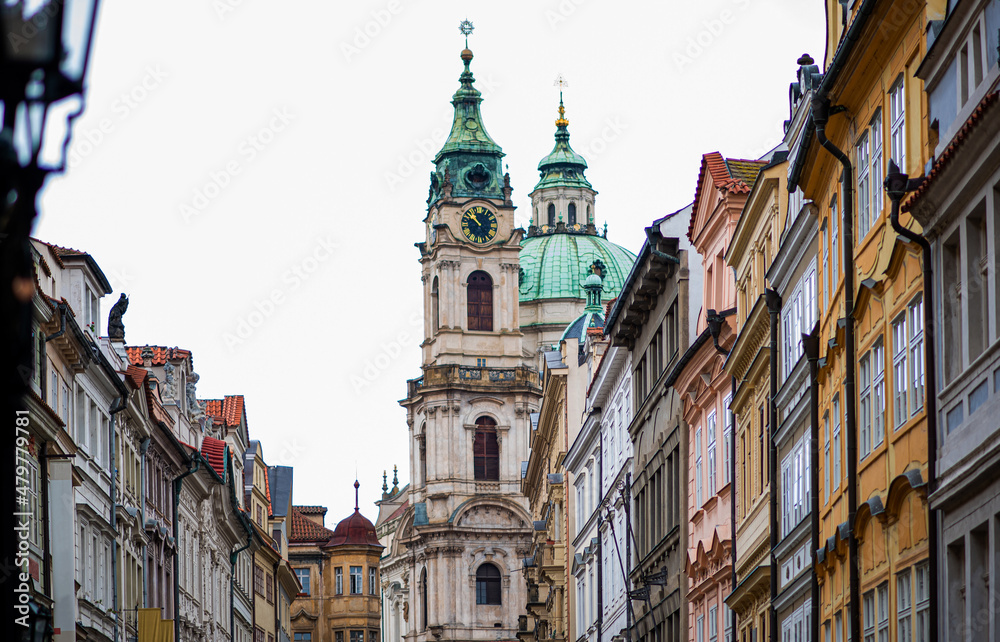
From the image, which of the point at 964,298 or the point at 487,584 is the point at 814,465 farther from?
the point at 487,584

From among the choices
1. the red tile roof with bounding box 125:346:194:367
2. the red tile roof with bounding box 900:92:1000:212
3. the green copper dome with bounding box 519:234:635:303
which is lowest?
the red tile roof with bounding box 900:92:1000:212

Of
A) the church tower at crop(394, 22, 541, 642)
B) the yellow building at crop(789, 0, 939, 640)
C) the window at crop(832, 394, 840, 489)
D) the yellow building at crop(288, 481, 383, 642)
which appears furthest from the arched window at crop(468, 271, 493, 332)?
the window at crop(832, 394, 840, 489)

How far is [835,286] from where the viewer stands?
21359 millimetres

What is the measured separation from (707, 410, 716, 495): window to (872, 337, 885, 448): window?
14.1m

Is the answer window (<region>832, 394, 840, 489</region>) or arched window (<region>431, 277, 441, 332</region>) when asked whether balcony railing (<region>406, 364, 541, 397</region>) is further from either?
window (<region>832, 394, 840, 489</region>)

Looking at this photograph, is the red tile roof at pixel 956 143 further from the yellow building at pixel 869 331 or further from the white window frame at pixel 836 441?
the white window frame at pixel 836 441

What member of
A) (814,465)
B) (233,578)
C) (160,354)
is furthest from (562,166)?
(814,465)

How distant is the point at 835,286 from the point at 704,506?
41.3ft

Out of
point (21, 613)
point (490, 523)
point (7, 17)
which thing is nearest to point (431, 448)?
point (490, 523)

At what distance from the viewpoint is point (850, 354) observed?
20.0 meters

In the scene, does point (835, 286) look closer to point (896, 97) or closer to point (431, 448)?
point (896, 97)

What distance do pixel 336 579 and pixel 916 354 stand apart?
117 metres

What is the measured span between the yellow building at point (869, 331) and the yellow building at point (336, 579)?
10525cm

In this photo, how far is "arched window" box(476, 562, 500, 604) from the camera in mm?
120812
